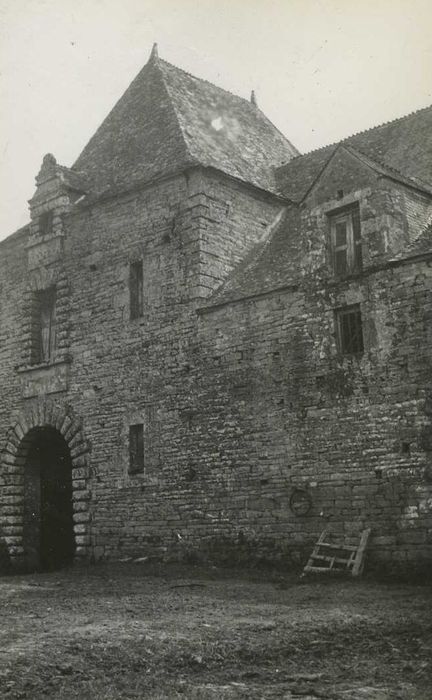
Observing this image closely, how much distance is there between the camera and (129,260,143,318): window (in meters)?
17.6

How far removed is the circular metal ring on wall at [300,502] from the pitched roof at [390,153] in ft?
21.4

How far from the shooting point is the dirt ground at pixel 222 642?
21.1 ft

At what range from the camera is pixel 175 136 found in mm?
18312

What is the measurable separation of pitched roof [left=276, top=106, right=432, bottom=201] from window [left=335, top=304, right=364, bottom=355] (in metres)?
3.54

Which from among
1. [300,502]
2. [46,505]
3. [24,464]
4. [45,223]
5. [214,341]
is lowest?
[46,505]

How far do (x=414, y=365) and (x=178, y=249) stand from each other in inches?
248

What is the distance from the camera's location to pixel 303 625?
28.6 feet

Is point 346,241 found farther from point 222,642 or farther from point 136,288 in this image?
point 222,642

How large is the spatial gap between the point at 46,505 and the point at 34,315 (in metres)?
4.92

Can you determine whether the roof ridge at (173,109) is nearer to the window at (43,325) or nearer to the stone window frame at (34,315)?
the stone window frame at (34,315)

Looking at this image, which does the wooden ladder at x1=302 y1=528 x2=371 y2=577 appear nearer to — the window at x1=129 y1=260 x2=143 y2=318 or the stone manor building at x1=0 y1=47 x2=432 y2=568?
the stone manor building at x1=0 y1=47 x2=432 y2=568

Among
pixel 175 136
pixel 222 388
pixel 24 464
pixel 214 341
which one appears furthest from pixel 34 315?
pixel 222 388

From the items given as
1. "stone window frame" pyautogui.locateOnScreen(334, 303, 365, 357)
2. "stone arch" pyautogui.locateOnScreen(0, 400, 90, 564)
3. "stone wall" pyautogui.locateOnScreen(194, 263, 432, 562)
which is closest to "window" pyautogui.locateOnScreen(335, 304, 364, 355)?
"stone window frame" pyautogui.locateOnScreen(334, 303, 365, 357)

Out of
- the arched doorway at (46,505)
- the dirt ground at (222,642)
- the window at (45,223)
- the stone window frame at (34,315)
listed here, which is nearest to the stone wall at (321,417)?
the dirt ground at (222,642)
